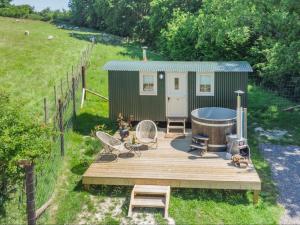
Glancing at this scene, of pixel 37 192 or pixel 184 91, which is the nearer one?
pixel 37 192

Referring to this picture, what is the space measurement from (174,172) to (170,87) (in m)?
5.14

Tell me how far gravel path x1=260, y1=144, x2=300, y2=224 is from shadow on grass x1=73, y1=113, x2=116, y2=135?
5909 mm

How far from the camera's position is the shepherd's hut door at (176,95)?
1568cm

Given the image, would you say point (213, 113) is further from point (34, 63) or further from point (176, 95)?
point (34, 63)

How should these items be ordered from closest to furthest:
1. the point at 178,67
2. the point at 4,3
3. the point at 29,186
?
the point at 29,186 → the point at 178,67 → the point at 4,3

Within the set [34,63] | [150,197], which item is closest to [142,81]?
[150,197]

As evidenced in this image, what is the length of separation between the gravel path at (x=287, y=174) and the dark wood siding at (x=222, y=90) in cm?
210

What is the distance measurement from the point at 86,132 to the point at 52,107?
2.56 metres

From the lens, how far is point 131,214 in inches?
393

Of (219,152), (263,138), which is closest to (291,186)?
(219,152)

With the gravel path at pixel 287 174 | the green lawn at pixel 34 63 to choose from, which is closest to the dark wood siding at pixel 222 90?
the gravel path at pixel 287 174

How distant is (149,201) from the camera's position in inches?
409

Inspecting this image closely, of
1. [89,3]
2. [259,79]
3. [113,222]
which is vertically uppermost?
[89,3]

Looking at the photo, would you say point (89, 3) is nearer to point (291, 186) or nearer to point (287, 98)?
point (287, 98)
